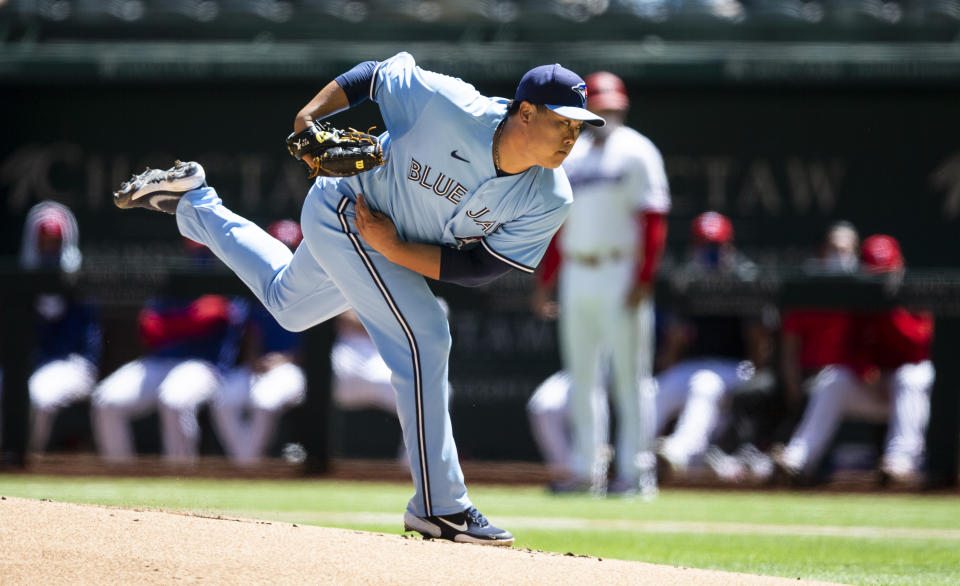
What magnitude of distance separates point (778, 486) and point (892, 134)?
3345 mm

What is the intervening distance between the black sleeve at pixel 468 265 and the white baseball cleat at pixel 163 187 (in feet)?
3.51

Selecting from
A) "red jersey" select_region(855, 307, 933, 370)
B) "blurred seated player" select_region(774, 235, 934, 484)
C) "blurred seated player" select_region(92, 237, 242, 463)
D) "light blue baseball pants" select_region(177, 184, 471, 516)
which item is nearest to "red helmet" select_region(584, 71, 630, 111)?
"blurred seated player" select_region(774, 235, 934, 484)

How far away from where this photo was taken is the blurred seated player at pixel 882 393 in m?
7.61

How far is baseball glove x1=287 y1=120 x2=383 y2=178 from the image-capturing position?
3.80 meters

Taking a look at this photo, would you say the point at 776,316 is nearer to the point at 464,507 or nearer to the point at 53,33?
the point at 464,507

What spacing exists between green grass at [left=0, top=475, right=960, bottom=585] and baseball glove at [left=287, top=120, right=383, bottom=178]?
1434 millimetres

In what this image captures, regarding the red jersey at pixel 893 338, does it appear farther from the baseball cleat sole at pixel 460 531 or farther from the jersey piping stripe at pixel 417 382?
the jersey piping stripe at pixel 417 382

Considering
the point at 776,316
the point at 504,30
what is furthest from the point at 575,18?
the point at 776,316

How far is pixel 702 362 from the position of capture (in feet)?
27.0

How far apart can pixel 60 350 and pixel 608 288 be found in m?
3.52

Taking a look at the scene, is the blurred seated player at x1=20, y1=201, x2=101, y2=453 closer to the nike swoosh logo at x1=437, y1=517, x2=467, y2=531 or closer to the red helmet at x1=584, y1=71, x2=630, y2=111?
the red helmet at x1=584, y1=71, x2=630, y2=111

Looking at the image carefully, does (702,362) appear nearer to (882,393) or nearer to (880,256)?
(882,393)

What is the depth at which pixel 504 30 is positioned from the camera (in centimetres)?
1001

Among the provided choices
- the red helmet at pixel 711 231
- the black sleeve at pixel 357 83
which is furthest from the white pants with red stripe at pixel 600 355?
the black sleeve at pixel 357 83
